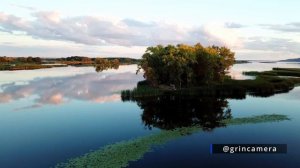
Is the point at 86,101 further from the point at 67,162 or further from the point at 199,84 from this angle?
the point at 67,162

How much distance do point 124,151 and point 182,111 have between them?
28314 millimetres

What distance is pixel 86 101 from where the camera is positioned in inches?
3009

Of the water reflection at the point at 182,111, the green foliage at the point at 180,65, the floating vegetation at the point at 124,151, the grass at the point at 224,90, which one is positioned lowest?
the floating vegetation at the point at 124,151

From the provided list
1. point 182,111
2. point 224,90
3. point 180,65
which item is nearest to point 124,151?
point 182,111

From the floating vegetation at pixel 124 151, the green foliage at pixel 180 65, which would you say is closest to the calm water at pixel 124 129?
the floating vegetation at pixel 124 151

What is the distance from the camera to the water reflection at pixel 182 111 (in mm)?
54094

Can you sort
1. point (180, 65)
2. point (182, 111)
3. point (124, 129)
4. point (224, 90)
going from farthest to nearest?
point (224, 90) → point (180, 65) → point (182, 111) → point (124, 129)

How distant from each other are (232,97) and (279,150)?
45.1 meters

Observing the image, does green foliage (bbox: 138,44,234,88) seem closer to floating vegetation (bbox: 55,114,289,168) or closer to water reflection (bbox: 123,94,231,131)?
water reflection (bbox: 123,94,231,131)

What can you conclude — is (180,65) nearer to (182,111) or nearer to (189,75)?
(189,75)

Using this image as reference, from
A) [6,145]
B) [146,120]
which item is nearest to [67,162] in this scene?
[6,145]

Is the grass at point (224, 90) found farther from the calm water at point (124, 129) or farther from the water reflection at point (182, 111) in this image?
the calm water at point (124, 129)

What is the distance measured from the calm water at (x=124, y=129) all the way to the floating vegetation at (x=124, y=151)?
1203mm

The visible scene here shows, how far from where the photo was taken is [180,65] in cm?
8694
